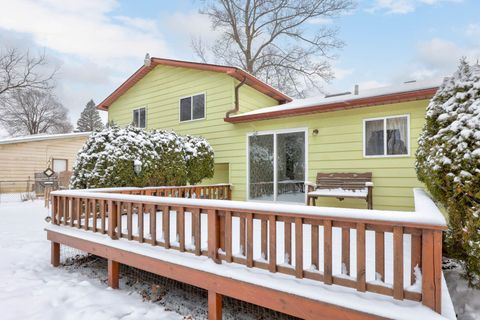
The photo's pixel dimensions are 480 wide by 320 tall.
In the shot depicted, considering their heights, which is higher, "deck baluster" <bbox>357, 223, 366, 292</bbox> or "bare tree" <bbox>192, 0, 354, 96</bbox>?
"bare tree" <bbox>192, 0, 354, 96</bbox>

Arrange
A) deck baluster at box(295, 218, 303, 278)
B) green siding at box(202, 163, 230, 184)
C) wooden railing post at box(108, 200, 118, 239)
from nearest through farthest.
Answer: deck baluster at box(295, 218, 303, 278), wooden railing post at box(108, 200, 118, 239), green siding at box(202, 163, 230, 184)

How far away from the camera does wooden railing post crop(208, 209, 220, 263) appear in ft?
9.28

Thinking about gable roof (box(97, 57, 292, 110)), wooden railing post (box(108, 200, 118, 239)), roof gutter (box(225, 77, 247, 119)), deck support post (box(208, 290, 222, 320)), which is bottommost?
deck support post (box(208, 290, 222, 320))

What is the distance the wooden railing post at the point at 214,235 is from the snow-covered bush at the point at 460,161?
2185 millimetres

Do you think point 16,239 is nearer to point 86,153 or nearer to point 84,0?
point 86,153

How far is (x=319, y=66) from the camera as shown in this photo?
16.9 metres

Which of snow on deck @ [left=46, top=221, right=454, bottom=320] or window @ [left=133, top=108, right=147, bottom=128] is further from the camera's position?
window @ [left=133, top=108, right=147, bottom=128]

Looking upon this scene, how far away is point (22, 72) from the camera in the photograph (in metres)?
20.9

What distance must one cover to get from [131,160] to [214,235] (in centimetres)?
430

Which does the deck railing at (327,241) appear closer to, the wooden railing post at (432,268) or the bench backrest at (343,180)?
the wooden railing post at (432,268)

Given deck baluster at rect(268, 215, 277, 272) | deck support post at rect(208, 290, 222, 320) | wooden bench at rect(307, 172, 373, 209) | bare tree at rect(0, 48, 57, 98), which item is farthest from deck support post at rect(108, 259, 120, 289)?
bare tree at rect(0, 48, 57, 98)

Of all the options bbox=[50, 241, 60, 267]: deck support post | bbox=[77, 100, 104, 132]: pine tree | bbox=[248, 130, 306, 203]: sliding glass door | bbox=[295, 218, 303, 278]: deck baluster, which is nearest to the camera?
bbox=[295, 218, 303, 278]: deck baluster

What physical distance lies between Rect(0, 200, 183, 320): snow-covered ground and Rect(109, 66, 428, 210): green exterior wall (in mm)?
4834

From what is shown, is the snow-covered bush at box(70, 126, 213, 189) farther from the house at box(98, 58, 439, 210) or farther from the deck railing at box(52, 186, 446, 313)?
the deck railing at box(52, 186, 446, 313)
